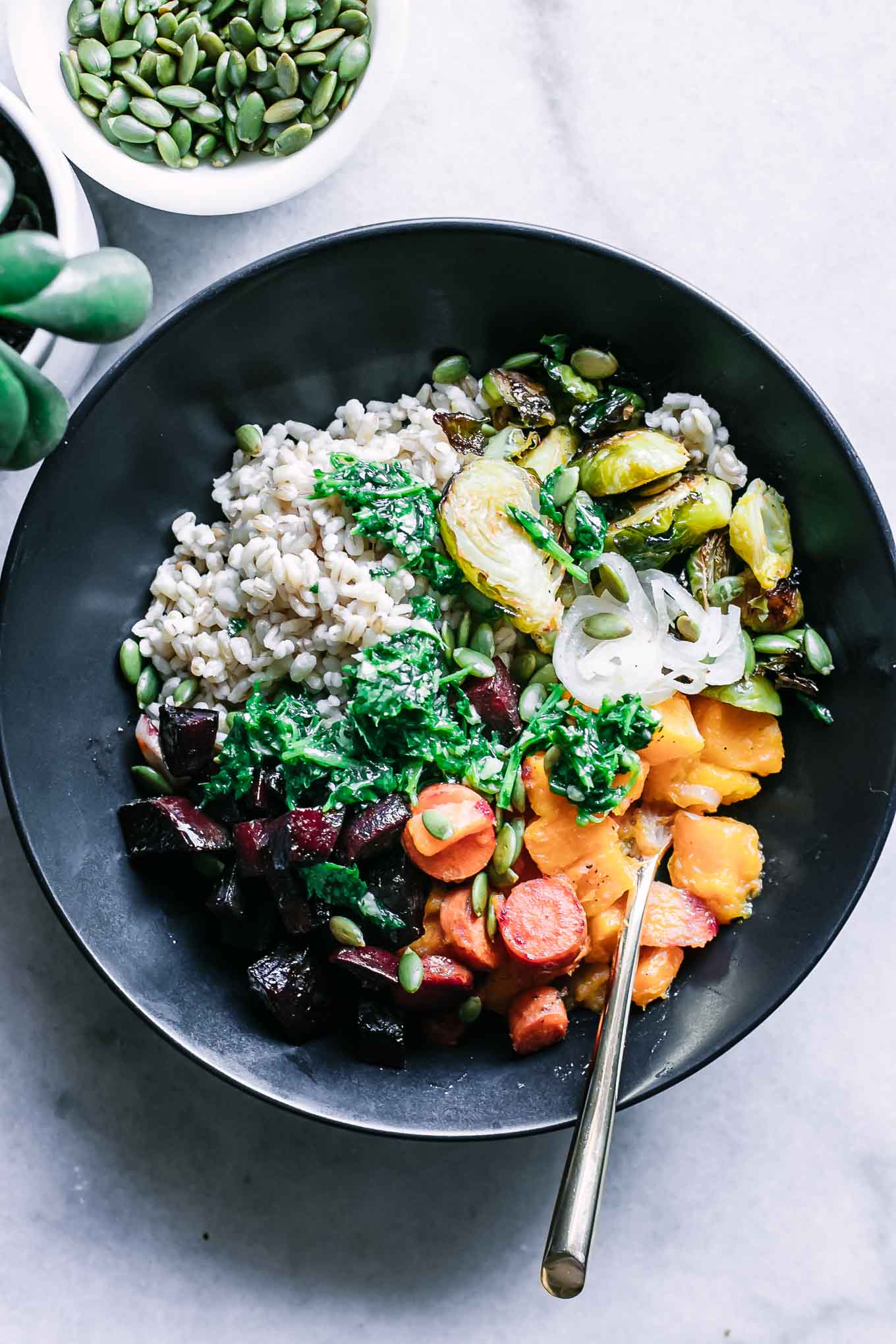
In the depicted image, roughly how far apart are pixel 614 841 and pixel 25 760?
1.24 metres

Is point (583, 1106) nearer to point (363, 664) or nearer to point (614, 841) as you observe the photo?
point (614, 841)

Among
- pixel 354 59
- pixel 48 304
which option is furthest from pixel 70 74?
pixel 48 304

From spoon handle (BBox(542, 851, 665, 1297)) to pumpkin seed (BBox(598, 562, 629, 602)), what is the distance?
22.4 inches

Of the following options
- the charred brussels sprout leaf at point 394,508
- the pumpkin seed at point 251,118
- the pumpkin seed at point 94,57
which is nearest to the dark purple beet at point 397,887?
the charred brussels sprout leaf at point 394,508

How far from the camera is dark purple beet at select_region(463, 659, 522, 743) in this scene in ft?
7.83

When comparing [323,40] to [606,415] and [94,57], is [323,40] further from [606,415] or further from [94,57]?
[606,415]

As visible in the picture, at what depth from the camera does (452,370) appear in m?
2.57

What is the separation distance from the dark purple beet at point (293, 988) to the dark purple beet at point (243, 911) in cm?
5

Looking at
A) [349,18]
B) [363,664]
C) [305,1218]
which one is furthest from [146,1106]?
[349,18]

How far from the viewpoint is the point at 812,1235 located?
9.18 feet

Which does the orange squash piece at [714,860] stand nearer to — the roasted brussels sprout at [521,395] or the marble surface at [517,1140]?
the marble surface at [517,1140]

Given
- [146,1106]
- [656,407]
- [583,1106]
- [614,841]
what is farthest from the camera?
[146,1106]

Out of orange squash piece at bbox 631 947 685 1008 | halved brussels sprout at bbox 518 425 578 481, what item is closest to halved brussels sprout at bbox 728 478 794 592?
halved brussels sprout at bbox 518 425 578 481

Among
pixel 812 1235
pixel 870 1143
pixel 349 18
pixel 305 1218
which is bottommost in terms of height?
pixel 305 1218
